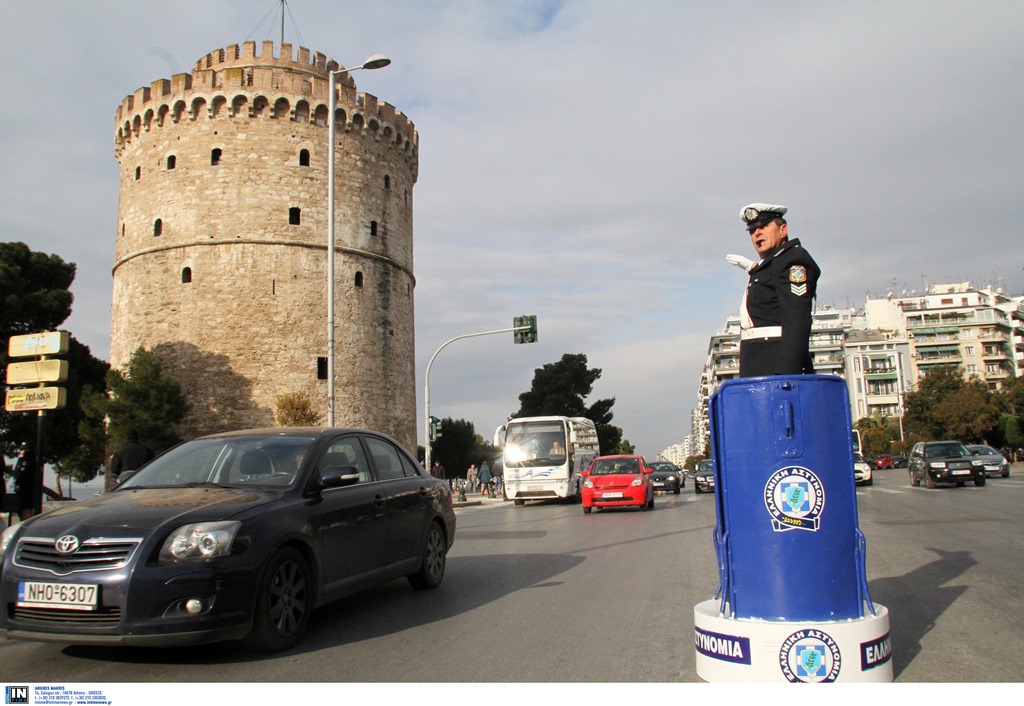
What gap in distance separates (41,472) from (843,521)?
9.85 metres

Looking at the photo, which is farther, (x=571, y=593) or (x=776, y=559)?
(x=571, y=593)

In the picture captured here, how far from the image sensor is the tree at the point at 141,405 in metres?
31.2

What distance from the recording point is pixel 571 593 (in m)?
6.84

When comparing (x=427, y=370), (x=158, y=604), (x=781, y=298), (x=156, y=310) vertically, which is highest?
(x=156, y=310)

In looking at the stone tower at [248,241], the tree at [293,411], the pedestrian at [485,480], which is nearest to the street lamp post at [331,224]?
the tree at [293,411]

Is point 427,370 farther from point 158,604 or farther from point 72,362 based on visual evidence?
point 158,604

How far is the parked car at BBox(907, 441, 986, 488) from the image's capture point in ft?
76.0

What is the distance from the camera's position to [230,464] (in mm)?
5828

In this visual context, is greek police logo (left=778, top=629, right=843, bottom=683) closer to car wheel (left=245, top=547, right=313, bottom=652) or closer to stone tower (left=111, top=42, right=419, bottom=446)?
car wheel (left=245, top=547, right=313, bottom=652)

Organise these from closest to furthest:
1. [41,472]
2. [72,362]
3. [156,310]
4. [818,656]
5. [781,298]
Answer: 1. [818,656]
2. [781,298]
3. [41,472]
4. [156,310]
5. [72,362]

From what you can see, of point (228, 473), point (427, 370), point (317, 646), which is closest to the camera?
point (317, 646)

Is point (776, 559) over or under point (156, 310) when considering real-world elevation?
under

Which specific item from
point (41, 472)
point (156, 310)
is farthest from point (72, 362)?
point (41, 472)

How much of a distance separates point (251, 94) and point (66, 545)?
115ft
